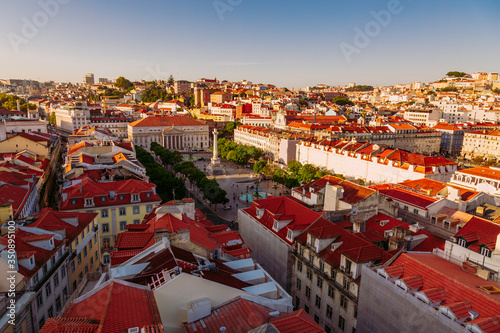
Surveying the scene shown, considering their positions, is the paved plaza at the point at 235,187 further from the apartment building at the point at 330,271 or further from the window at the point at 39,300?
the window at the point at 39,300

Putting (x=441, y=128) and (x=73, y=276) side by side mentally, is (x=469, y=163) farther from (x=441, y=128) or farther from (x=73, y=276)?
(x=73, y=276)

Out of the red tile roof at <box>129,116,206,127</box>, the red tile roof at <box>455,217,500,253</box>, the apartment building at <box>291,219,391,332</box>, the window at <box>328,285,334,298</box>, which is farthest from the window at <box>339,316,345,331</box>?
the red tile roof at <box>129,116,206,127</box>

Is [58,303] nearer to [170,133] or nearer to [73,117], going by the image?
[170,133]

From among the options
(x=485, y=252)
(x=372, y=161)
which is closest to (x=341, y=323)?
(x=485, y=252)

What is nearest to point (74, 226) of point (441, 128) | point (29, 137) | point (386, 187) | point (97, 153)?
point (97, 153)

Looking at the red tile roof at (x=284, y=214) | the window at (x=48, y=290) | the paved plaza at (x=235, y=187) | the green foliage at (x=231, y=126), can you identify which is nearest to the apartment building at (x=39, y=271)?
the window at (x=48, y=290)

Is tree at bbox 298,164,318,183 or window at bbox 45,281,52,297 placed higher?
window at bbox 45,281,52,297

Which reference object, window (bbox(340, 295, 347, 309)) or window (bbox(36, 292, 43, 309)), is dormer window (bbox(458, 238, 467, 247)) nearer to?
window (bbox(340, 295, 347, 309))
